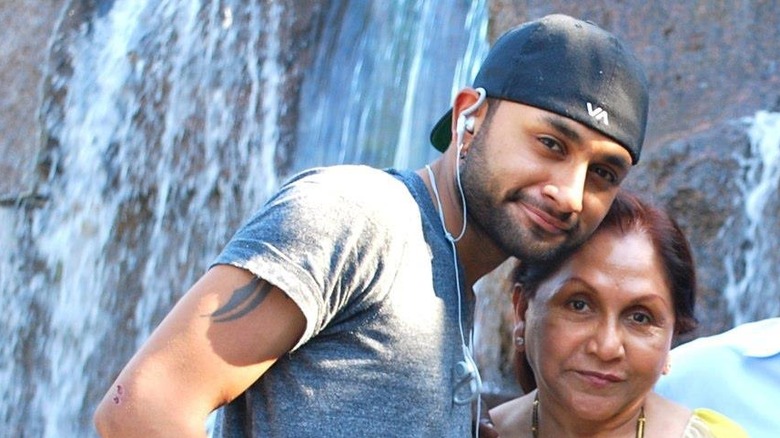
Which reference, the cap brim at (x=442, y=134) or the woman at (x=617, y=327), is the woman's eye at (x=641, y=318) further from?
the cap brim at (x=442, y=134)

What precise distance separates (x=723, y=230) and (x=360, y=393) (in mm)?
2482

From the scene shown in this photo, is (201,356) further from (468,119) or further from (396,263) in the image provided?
(468,119)

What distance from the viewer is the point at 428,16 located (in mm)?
6355

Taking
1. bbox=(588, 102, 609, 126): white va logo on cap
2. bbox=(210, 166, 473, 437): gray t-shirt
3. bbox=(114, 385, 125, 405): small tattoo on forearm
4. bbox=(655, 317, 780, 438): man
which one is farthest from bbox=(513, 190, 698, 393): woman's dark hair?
bbox=(114, 385, 125, 405): small tattoo on forearm

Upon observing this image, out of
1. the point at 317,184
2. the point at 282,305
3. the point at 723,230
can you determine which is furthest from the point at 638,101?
the point at 723,230

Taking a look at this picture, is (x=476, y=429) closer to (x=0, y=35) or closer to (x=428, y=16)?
(x=428, y=16)

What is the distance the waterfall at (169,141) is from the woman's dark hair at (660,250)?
3.12m

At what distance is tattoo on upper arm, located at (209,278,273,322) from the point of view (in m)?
1.81

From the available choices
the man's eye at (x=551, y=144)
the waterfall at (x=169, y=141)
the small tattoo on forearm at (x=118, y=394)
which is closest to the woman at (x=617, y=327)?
the man's eye at (x=551, y=144)

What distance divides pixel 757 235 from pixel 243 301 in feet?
8.78

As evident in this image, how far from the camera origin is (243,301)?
1813 mm

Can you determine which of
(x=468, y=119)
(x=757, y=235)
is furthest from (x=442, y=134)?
(x=757, y=235)

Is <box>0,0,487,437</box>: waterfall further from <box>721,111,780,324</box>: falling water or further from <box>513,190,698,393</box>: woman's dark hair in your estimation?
<box>513,190,698,393</box>: woman's dark hair

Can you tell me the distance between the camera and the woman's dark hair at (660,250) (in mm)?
2617
